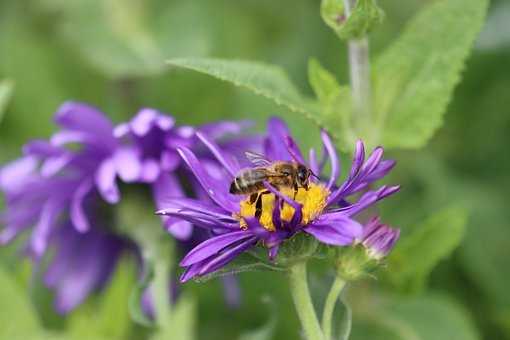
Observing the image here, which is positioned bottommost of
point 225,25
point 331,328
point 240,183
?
point 331,328

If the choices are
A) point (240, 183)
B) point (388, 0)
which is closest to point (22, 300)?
point (240, 183)

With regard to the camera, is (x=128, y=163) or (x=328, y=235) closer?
(x=328, y=235)

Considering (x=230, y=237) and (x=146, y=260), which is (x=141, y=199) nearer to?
(x=146, y=260)

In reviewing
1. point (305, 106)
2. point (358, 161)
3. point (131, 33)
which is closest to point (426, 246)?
point (305, 106)

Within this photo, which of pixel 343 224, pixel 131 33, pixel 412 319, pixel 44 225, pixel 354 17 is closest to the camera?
pixel 343 224

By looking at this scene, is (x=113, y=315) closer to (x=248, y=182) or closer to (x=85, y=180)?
(x=85, y=180)

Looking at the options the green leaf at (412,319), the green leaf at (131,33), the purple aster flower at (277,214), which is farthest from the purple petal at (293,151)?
the green leaf at (131,33)
